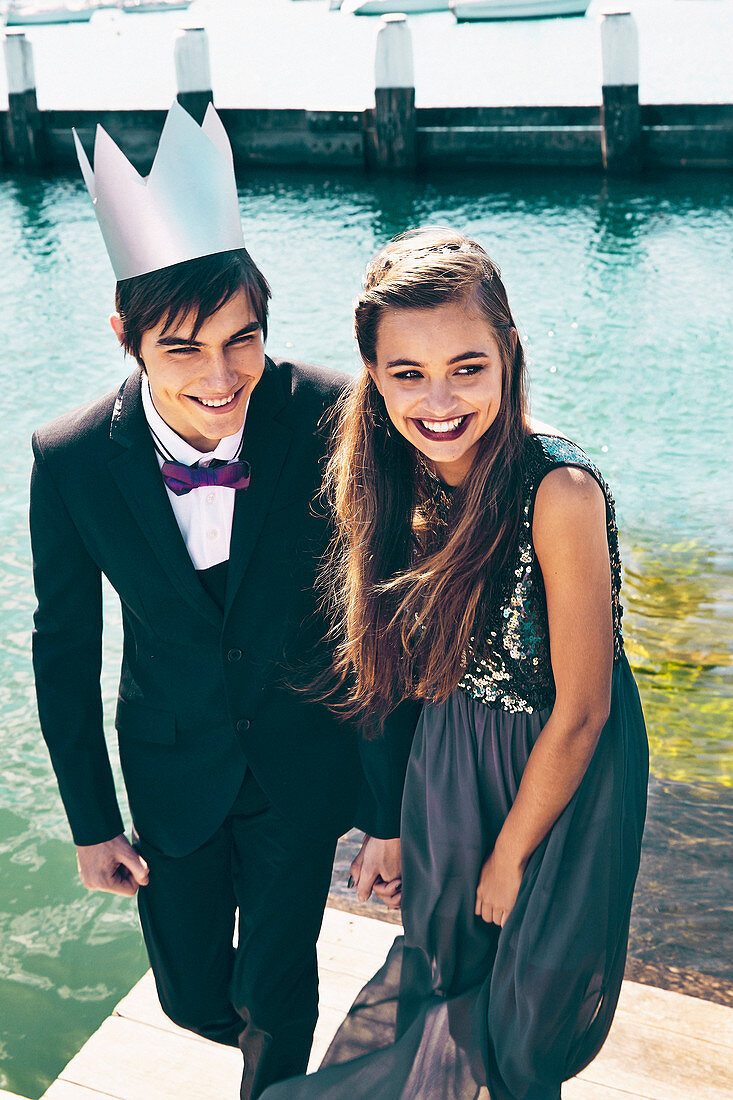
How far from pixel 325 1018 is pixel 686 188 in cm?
1050

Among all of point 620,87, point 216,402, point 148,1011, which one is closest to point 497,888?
point 216,402

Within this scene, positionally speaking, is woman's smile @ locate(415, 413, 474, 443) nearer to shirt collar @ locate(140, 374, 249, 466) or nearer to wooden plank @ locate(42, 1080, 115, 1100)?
shirt collar @ locate(140, 374, 249, 466)

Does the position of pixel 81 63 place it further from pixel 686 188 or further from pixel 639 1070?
pixel 639 1070

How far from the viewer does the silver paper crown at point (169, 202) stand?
176 centimetres

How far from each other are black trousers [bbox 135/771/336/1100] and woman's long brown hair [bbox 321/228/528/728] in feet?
1.03

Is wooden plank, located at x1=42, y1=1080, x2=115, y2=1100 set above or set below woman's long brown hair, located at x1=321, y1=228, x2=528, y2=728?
below

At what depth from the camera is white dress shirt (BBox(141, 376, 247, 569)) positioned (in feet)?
6.30

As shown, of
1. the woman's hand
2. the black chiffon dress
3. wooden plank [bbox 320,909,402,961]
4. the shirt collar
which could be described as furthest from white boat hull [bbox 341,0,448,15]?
the woman's hand

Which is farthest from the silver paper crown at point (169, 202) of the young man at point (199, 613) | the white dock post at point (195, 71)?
the white dock post at point (195, 71)

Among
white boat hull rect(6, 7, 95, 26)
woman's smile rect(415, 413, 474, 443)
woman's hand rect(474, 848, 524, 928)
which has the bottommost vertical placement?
woman's hand rect(474, 848, 524, 928)

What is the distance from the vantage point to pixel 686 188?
36.9 feet

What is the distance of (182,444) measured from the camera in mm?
1916

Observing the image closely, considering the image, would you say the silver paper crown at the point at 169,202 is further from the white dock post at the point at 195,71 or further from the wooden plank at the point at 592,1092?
the white dock post at the point at 195,71

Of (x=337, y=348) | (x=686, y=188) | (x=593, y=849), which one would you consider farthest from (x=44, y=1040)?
(x=686, y=188)
